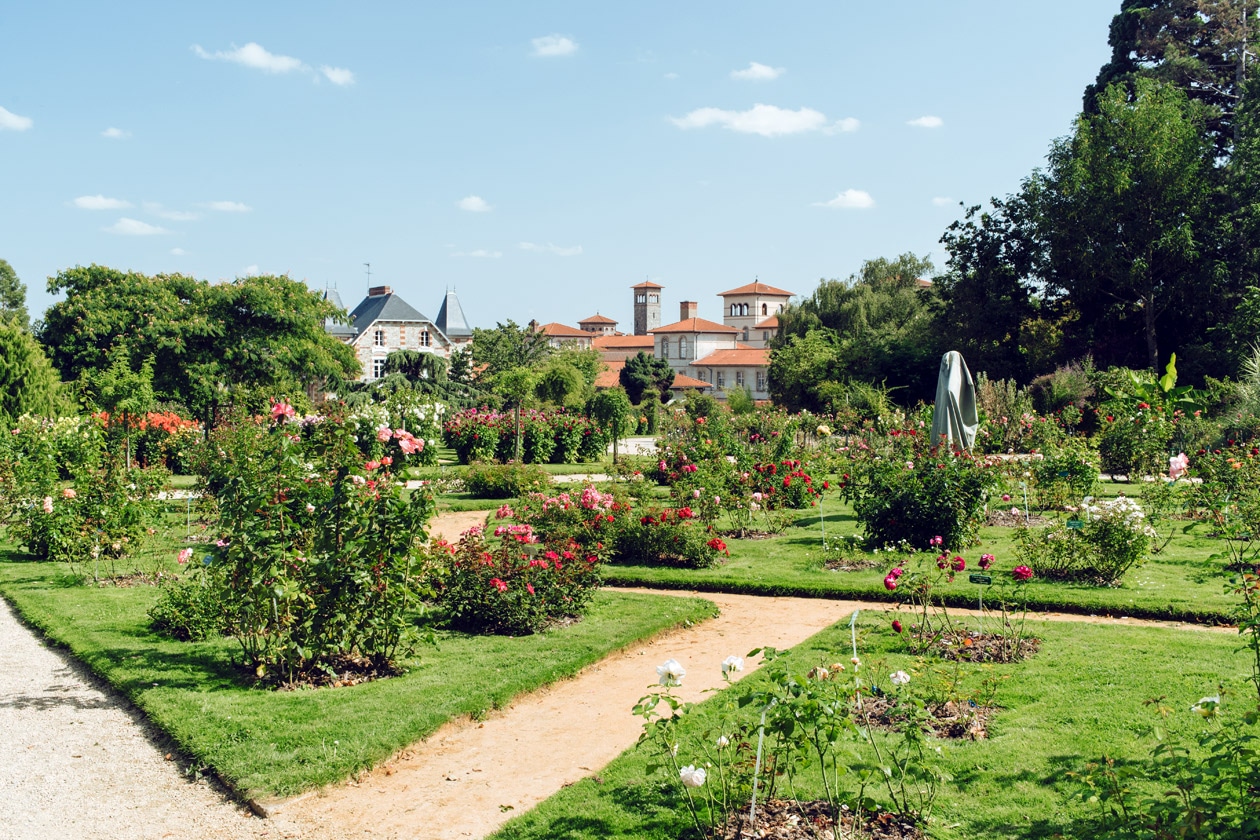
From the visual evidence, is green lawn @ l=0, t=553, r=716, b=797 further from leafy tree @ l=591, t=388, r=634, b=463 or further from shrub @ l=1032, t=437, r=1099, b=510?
leafy tree @ l=591, t=388, r=634, b=463

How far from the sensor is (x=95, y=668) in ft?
21.4

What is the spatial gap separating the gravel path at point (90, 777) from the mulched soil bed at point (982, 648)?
13.7ft

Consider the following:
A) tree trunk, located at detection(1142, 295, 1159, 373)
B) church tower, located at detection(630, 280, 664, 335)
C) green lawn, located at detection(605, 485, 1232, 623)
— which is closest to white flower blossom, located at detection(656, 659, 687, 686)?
green lawn, located at detection(605, 485, 1232, 623)

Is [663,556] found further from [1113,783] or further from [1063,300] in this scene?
[1063,300]

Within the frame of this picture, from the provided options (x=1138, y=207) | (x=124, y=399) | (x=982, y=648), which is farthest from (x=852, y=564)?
(x=1138, y=207)

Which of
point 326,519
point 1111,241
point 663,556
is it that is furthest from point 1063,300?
point 326,519

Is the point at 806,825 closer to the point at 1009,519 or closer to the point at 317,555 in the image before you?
the point at 317,555

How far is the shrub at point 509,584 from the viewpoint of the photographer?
7.30m

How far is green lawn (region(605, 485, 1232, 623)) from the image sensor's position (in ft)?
25.2

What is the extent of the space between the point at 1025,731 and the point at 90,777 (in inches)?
184

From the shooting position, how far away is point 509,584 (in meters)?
7.39

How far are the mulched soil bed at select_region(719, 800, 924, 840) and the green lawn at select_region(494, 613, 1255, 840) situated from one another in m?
0.15

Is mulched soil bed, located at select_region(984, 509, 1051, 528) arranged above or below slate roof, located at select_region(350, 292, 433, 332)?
below

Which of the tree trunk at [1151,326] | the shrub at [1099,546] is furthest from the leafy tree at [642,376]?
the shrub at [1099,546]
